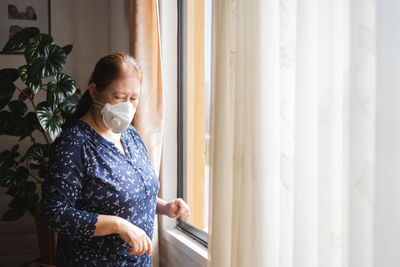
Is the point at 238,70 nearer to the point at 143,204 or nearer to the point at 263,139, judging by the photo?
the point at 263,139

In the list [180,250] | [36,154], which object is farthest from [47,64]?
[180,250]

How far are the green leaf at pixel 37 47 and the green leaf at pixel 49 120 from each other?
0.88ft

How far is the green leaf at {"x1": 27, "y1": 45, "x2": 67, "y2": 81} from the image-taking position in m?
2.04

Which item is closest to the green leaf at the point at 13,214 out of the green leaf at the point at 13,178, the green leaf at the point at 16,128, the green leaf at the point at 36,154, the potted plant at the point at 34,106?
the potted plant at the point at 34,106

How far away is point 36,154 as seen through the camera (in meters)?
2.27

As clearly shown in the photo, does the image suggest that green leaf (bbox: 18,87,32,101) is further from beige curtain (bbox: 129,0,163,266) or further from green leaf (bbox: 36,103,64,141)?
beige curtain (bbox: 129,0,163,266)

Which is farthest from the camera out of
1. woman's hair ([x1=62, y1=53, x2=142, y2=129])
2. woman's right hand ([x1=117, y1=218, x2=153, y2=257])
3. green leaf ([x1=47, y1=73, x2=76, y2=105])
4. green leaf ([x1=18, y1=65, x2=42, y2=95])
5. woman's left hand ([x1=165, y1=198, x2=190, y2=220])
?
green leaf ([x1=47, y1=73, x2=76, y2=105])

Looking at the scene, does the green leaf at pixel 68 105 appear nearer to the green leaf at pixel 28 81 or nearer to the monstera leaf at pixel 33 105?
the monstera leaf at pixel 33 105

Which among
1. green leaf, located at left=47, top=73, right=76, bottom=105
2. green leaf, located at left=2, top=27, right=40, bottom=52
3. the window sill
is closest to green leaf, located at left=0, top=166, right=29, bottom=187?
green leaf, located at left=47, top=73, right=76, bottom=105

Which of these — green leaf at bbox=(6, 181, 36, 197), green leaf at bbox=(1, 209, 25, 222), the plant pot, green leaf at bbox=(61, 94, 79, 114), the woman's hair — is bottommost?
the plant pot

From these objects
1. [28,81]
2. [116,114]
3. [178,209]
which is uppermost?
[28,81]

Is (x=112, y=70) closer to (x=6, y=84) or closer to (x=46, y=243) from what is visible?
(x=6, y=84)

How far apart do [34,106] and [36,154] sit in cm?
28

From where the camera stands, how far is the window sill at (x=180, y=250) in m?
1.95
